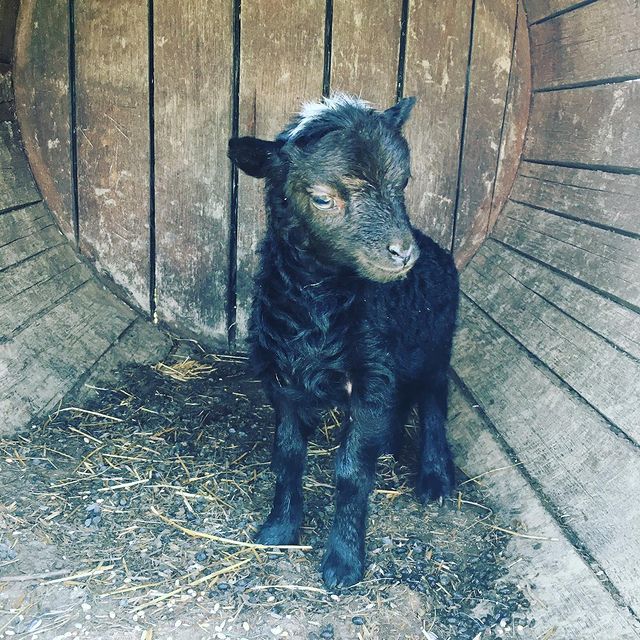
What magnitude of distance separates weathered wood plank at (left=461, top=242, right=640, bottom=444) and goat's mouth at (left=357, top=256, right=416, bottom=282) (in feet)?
2.63

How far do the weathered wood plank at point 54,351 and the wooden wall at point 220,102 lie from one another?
34cm

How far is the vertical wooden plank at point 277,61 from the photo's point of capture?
3717 millimetres

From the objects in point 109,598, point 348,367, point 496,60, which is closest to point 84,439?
point 109,598

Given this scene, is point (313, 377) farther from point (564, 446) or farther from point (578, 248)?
point (578, 248)

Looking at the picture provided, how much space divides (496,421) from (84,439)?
6.22ft

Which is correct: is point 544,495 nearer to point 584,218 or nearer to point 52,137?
point 584,218

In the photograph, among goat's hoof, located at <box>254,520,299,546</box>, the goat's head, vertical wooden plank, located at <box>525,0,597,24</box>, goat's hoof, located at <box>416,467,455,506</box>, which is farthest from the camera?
vertical wooden plank, located at <box>525,0,597,24</box>

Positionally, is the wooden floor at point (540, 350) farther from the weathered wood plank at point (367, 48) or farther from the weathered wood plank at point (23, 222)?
the weathered wood plank at point (367, 48)

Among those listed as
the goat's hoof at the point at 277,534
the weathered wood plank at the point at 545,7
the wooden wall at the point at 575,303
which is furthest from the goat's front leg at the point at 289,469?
the weathered wood plank at the point at 545,7

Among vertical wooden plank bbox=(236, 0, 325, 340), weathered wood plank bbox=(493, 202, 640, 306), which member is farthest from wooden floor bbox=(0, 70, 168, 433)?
weathered wood plank bbox=(493, 202, 640, 306)

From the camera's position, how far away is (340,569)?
2449mm

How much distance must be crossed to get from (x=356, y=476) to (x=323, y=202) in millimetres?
1005

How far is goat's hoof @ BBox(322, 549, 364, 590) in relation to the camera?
242 cm

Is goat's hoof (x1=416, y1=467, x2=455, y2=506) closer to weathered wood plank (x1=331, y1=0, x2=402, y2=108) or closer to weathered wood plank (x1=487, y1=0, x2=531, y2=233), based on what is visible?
weathered wood plank (x1=487, y1=0, x2=531, y2=233)
